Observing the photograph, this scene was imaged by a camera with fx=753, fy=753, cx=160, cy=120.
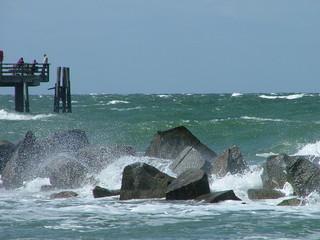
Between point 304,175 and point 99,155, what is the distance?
17.4ft

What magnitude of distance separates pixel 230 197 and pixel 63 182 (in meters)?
3.97

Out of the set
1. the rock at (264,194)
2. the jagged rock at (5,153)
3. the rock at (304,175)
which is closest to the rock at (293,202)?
the rock at (304,175)

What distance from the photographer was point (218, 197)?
12164 mm

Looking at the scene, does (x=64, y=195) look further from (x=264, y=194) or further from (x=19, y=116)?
(x=19, y=116)

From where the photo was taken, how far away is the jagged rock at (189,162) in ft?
47.3

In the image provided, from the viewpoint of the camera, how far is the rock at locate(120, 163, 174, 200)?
502 inches

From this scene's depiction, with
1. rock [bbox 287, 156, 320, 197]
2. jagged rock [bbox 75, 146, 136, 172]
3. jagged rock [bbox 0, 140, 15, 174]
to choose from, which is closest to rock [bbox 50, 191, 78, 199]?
jagged rock [bbox 75, 146, 136, 172]

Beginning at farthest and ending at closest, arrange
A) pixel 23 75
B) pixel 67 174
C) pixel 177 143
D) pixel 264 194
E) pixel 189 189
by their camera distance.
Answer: pixel 23 75 < pixel 177 143 < pixel 67 174 < pixel 264 194 < pixel 189 189

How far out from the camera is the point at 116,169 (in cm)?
1562

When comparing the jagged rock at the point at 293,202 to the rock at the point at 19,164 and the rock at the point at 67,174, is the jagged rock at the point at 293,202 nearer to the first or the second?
the rock at the point at 67,174

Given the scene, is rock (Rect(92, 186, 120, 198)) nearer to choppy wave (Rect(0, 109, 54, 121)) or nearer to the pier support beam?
the pier support beam

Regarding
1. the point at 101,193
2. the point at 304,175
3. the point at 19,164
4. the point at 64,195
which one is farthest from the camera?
the point at 19,164

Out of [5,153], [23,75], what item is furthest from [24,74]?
[5,153]

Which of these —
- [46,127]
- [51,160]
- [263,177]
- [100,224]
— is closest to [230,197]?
[263,177]
